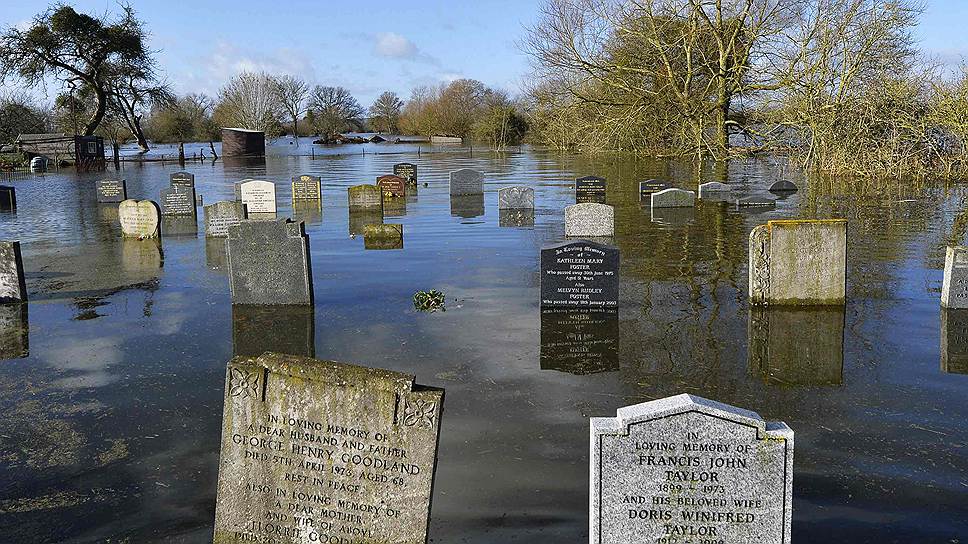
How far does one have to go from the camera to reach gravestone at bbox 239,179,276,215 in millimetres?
20281

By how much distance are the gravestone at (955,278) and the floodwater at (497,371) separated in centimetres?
32

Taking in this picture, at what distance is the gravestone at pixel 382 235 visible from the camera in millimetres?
15302

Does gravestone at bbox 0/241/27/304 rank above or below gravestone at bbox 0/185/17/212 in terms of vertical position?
below

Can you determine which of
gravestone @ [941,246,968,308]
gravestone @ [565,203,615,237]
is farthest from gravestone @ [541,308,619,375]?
gravestone @ [565,203,615,237]

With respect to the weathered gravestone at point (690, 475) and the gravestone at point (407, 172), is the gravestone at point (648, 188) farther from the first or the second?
the weathered gravestone at point (690, 475)

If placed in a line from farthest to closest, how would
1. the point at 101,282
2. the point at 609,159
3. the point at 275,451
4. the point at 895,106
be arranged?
the point at 609,159, the point at 895,106, the point at 101,282, the point at 275,451

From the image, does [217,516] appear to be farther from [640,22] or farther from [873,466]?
[640,22]

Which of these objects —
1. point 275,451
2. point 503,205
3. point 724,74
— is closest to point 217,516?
point 275,451

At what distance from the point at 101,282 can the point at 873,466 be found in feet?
34.0

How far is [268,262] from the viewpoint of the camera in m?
10.0

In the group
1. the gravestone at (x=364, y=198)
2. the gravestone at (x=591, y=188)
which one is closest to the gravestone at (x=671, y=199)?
the gravestone at (x=591, y=188)

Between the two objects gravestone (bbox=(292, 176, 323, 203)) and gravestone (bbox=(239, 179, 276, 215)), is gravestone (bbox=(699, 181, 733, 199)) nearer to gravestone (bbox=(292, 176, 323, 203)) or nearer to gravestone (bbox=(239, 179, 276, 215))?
gravestone (bbox=(292, 176, 323, 203))

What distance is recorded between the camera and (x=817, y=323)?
8.88m

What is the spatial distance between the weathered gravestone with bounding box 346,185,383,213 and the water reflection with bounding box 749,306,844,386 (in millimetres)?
12806
